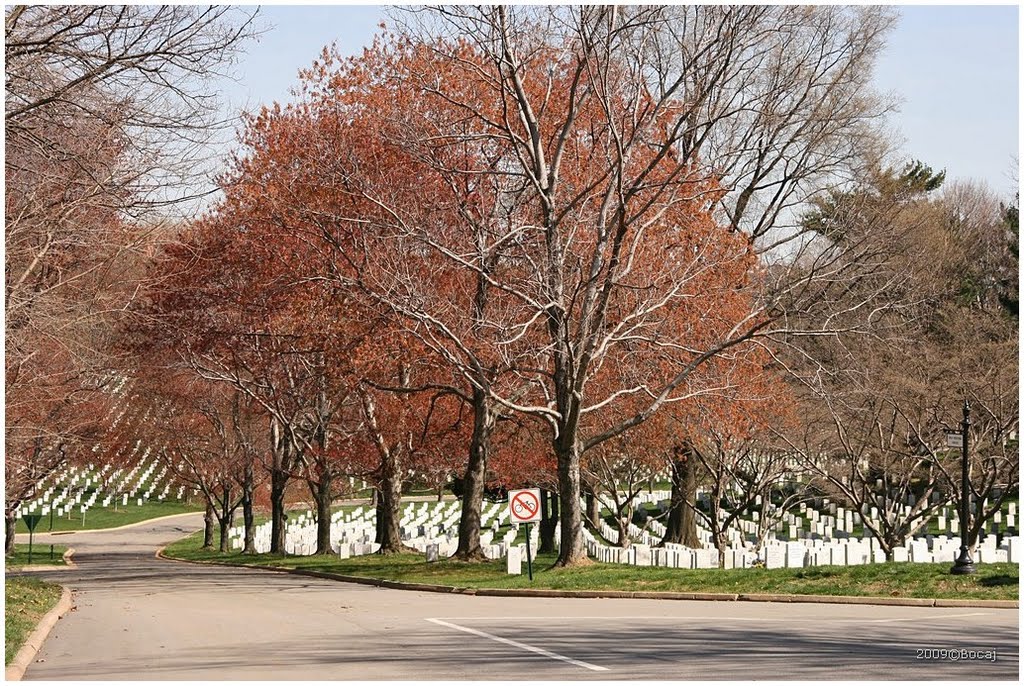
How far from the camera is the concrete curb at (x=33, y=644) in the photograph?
33.9 feet

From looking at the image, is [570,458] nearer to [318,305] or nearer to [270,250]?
[318,305]

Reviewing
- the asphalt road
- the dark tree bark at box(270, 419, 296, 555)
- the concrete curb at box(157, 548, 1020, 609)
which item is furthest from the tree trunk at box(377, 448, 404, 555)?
the asphalt road

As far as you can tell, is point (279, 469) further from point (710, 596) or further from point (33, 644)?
point (33, 644)

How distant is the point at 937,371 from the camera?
2948 cm

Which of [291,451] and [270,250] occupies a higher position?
[270,250]

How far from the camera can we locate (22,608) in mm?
16375

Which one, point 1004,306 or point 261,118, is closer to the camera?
point 261,118

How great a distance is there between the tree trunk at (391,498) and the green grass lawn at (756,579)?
605 centimetres

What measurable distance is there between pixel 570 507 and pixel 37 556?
3202cm

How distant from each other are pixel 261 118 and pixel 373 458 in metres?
10.2

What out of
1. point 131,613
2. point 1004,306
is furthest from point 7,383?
point 1004,306

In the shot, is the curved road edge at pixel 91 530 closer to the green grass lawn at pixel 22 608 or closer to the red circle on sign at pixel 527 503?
the green grass lawn at pixel 22 608

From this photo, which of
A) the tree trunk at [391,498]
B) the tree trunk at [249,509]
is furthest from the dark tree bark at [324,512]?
the tree trunk at [249,509]

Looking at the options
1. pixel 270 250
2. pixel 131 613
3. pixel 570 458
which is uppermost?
pixel 270 250
